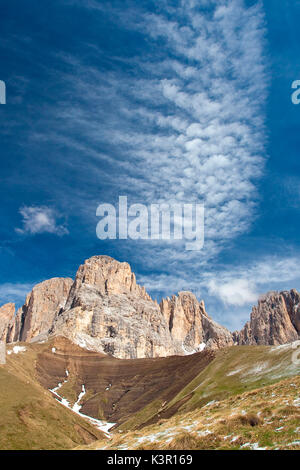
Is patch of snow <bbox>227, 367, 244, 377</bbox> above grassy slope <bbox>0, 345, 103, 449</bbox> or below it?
above

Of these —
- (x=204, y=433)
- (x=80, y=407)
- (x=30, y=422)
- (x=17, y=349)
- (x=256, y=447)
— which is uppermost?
(x=17, y=349)

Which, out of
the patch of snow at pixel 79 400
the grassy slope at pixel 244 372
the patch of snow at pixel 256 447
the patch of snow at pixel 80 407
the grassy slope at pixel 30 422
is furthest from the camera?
the patch of snow at pixel 79 400

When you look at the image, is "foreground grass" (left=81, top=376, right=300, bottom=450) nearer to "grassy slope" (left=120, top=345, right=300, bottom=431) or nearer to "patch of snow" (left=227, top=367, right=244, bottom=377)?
"grassy slope" (left=120, top=345, right=300, bottom=431)

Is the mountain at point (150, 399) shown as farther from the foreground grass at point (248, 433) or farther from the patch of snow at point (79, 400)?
the patch of snow at point (79, 400)

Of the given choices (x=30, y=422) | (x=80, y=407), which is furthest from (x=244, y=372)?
(x=80, y=407)

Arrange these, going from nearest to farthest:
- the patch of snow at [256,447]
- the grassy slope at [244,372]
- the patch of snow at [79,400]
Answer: the patch of snow at [256,447] < the grassy slope at [244,372] < the patch of snow at [79,400]

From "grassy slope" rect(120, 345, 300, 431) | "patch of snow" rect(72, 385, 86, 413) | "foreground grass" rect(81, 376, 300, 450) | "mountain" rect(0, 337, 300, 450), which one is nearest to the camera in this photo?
"foreground grass" rect(81, 376, 300, 450)

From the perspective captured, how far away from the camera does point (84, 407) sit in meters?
110

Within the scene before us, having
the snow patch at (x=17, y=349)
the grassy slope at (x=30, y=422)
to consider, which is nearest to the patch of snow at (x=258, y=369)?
the grassy slope at (x=30, y=422)

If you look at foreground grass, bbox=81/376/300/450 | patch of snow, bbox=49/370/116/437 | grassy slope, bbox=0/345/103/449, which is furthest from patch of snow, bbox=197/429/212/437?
patch of snow, bbox=49/370/116/437

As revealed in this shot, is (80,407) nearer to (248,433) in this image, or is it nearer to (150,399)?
(150,399)

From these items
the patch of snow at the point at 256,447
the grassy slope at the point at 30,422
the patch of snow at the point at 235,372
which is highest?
the patch of snow at the point at 235,372
